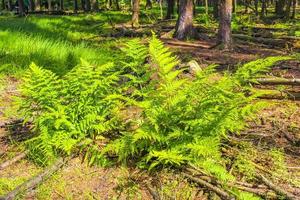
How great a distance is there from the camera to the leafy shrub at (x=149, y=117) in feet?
12.5

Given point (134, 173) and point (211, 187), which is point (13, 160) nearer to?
point (134, 173)

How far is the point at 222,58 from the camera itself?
10.2 meters

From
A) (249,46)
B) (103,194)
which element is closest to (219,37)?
(249,46)

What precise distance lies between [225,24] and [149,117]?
8000 mm

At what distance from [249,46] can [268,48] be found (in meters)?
0.55

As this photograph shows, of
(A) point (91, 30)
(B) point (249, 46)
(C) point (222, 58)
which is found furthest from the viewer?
(A) point (91, 30)

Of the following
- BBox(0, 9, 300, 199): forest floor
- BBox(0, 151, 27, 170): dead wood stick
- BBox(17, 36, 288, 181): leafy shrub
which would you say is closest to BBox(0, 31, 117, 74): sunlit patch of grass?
BBox(0, 9, 300, 199): forest floor

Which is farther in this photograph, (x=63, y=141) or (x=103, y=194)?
(x=63, y=141)

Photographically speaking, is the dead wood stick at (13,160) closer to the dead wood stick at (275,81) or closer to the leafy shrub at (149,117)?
the leafy shrub at (149,117)

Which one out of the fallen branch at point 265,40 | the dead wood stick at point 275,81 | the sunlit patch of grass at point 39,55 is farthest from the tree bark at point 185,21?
the dead wood stick at point 275,81

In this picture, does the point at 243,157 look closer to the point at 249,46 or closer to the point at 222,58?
the point at 222,58

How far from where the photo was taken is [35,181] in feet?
12.3

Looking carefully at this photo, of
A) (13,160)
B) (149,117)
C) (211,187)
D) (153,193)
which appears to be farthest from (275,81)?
(13,160)

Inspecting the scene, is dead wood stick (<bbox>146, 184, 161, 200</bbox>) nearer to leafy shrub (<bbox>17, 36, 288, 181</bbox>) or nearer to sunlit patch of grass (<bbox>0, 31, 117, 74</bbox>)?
leafy shrub (<bbox>17, 36, 288, 181</bbox>)
